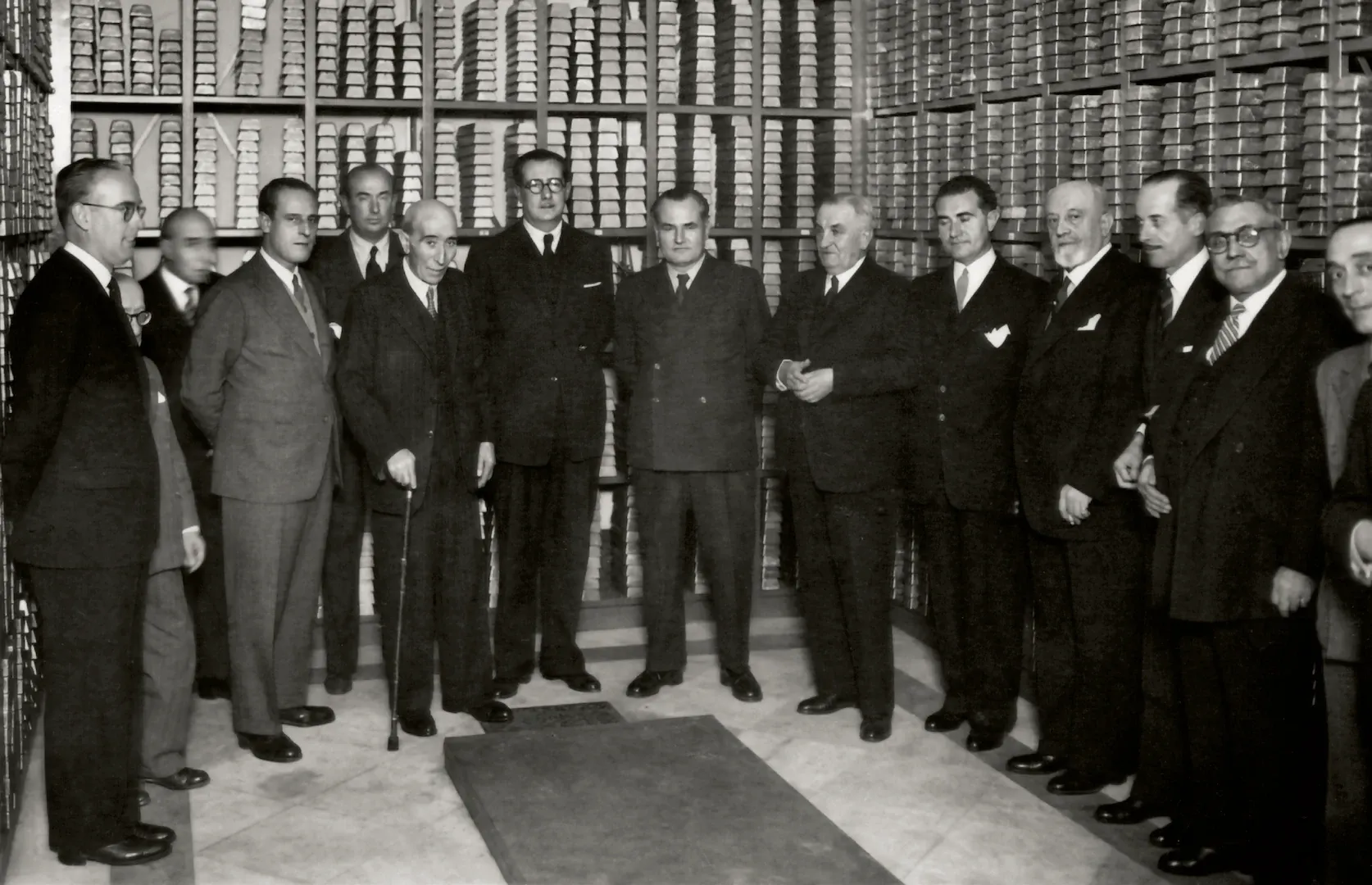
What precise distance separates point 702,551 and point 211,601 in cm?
173

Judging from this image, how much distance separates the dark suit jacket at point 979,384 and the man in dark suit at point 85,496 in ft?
7.71

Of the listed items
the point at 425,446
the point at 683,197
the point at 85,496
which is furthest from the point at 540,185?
the point at 85,496

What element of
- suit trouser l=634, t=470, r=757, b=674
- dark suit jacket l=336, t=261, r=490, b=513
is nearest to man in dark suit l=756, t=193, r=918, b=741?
suit trouser l=634, t=470, r=757, b=674

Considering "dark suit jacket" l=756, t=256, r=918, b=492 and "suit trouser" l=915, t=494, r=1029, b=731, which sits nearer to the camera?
"suit trouser" l=915, t=494, r=1029, b=731

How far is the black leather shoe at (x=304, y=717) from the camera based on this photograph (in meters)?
4.69

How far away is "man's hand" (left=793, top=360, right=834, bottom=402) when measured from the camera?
178 inches

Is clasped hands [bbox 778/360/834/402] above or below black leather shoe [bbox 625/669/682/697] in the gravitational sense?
above

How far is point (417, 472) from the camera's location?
14.8 ft

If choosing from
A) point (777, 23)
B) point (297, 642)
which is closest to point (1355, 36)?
point (777, 23)

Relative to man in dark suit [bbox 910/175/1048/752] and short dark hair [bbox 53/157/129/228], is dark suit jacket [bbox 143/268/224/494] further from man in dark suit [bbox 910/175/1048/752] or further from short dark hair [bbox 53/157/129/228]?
man in dark suit [bbox 910/175/1048/752]

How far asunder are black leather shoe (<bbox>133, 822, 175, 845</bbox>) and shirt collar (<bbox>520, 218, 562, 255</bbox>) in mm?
2371

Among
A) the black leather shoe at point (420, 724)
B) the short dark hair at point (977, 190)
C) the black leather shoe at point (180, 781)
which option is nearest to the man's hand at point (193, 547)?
the black leather shoe at point (180, 781)

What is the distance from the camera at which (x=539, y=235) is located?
5113mm

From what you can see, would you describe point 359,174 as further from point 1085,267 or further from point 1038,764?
point 1038,764
